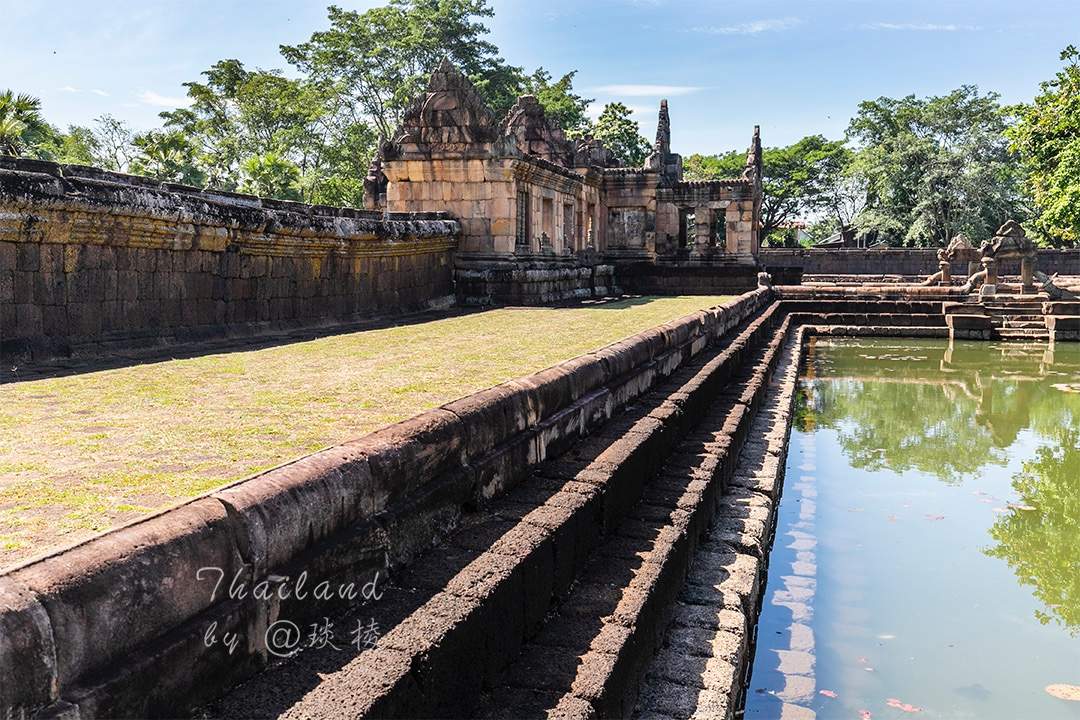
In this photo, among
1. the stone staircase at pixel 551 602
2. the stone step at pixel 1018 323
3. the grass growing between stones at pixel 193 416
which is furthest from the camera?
the stone step at pixel 1018 323

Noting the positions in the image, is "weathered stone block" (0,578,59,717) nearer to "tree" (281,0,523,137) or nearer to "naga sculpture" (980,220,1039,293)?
"naga sculpture" (980,220,1039,293)

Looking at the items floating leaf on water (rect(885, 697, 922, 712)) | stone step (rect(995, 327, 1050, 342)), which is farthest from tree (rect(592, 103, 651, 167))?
floating leaf on water (rect(885, 697, 922, 712))

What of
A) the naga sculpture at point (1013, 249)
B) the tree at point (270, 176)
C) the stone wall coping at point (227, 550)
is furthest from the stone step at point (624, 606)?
the tree at point (270, 176)

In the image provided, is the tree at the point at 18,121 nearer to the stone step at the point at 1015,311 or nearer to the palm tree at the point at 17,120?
the palm tree at the point at 17,120

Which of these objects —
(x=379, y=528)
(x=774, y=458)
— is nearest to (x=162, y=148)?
(x=774, y=458)

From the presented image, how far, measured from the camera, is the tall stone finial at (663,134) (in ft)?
77.0

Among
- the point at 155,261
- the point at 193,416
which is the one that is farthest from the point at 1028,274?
the point at 193,416

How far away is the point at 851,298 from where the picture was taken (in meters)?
22.6

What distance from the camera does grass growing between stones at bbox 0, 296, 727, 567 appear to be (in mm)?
2408

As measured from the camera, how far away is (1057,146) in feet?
73.5

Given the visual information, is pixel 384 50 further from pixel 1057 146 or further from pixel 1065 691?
pixel 1065 691

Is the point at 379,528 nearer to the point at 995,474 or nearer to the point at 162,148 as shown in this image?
the point at 995,474

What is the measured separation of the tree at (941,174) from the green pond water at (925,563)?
30879 millimetres

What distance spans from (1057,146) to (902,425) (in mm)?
15355
